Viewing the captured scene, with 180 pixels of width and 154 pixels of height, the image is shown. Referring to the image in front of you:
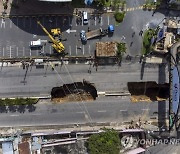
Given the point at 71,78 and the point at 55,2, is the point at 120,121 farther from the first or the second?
the point at 55,2

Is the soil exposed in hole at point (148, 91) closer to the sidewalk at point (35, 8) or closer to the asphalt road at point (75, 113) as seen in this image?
the asphalt road at point (75, 113)

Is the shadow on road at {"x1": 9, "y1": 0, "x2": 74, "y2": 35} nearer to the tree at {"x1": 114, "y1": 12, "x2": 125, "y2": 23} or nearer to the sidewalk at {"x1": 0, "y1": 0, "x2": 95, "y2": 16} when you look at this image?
the sidewalk at {"x1": 0, "y1": 0, "x2": 95, "y2": 16}

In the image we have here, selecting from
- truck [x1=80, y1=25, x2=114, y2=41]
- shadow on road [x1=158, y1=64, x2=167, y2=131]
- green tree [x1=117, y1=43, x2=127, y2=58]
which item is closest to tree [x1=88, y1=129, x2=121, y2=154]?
shadow on road [x1=158, y1=64, x2=167, y2=131]

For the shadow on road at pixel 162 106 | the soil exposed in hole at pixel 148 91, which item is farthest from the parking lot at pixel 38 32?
the shadow on road at pixel 162 106

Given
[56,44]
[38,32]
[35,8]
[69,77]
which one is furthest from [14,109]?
[35,8]

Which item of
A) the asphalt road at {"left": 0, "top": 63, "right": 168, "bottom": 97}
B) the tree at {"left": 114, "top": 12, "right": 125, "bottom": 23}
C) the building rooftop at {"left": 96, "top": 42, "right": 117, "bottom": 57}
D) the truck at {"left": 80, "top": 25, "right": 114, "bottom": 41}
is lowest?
the asphalt road at {"left": 0, "top": 63, "right": 168, "bottom": 97}

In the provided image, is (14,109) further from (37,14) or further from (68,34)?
(37,14)

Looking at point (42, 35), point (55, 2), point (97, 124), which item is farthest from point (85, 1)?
point (97, 124)
